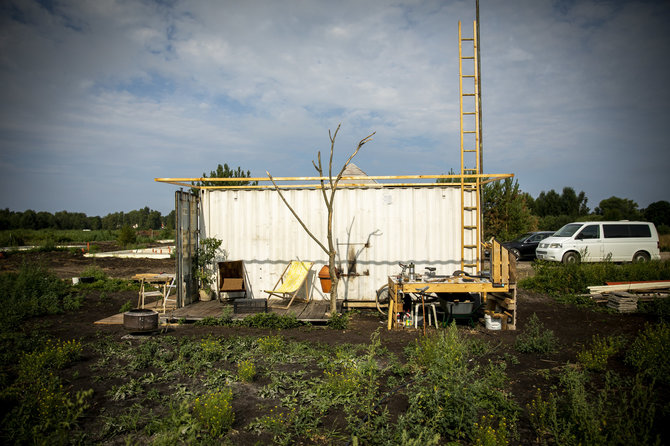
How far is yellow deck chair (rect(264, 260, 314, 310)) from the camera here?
8273 mm

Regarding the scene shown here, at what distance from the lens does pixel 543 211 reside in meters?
52.3

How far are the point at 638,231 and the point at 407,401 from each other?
48.0 feet

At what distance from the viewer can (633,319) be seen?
25.3 feet

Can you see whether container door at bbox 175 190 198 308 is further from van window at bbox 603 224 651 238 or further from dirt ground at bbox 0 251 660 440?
van window at bbox 603 224 651 238

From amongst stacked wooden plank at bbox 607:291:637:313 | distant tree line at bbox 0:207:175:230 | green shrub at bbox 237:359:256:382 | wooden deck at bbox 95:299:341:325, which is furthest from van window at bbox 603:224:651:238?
distant tree line at bbox 0:207:175:230

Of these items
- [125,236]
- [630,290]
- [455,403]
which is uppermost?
[125,236]

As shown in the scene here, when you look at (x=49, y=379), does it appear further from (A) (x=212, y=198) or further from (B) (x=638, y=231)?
(B) (x=638, y=231)

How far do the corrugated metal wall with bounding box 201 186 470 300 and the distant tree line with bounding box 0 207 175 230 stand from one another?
43.8 meters

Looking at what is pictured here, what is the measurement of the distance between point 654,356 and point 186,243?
27.0 ft

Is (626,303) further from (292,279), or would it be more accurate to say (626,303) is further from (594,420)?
(292,279)

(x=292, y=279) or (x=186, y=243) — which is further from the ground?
(x=186, y=243)

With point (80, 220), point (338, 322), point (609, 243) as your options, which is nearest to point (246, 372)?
point (338, 322)

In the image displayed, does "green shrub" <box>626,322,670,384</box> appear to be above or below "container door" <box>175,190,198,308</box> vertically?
below

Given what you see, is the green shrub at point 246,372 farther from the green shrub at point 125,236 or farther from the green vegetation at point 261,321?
the green shrub at point 125,236
